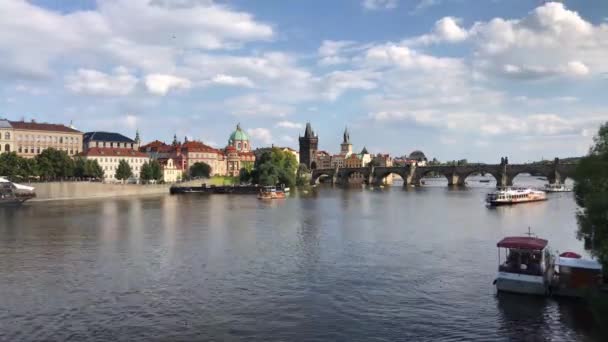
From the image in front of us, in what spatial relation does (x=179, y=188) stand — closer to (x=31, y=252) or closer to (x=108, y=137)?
(x=108, y=137)

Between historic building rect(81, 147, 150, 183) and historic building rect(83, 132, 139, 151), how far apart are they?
5.16m

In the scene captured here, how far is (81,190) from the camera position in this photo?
3642 inches

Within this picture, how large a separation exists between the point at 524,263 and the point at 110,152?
120673 mm

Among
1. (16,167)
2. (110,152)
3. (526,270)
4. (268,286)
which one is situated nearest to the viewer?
(526,270)

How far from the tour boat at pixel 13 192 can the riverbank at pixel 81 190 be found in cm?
162

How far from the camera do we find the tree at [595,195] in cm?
2066

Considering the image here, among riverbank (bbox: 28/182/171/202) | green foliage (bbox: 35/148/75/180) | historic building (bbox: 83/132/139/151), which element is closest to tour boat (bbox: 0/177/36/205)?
riverbank (bbox: 28/182/171/202)

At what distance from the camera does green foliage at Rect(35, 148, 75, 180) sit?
93500 mm

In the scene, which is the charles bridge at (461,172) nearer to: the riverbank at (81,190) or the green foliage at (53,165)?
the riverbank at (81,190)

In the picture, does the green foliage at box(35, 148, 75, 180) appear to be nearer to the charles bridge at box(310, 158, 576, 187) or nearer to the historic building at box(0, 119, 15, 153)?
the historic building at box(0, 119, 15, 153)

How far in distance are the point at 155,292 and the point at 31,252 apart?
1482 cm

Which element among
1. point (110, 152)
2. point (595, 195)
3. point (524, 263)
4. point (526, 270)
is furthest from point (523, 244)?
point (110, 152)

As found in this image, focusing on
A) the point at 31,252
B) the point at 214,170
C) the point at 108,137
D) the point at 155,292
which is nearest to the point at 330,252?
the point at 155,292

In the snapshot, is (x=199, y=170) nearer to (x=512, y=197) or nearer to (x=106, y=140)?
(x=106, y=140)
